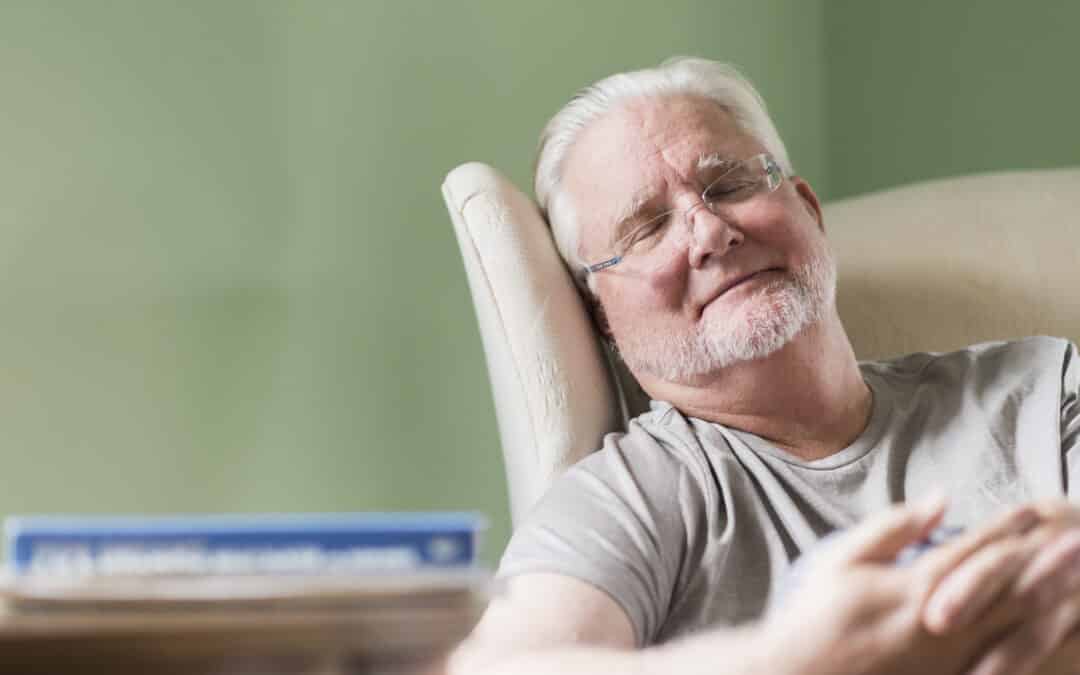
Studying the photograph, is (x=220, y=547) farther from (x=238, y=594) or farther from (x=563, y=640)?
(x=563, y=640)

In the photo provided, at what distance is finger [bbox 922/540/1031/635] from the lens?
2.09ft

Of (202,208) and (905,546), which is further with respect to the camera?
(202,208)

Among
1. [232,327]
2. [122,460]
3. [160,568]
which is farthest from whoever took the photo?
Result: [232,327]

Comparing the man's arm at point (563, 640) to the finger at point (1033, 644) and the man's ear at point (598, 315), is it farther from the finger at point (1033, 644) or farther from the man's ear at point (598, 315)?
the man's ear at point (598, 315)

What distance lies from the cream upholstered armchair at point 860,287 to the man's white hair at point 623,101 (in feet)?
0.10

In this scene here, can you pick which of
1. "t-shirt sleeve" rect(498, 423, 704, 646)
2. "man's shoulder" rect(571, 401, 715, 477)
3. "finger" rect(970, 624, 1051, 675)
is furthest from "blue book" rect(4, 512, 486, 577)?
"man's shoulder" rect(571, 401, 715, 477)

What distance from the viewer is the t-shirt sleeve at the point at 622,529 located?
1.02m

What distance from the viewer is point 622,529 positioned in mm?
1073

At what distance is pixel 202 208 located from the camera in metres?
1.33

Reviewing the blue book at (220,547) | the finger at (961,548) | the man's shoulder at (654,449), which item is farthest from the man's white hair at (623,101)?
the blue book at (220,547)

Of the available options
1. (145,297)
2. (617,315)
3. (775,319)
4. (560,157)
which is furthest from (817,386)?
(145,297)

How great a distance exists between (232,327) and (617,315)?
48cm

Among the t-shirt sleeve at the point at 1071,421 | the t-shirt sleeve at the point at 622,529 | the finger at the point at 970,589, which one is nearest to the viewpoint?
the finger at the point at 970,589

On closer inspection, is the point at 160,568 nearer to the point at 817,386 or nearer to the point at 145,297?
the point at 145,297
